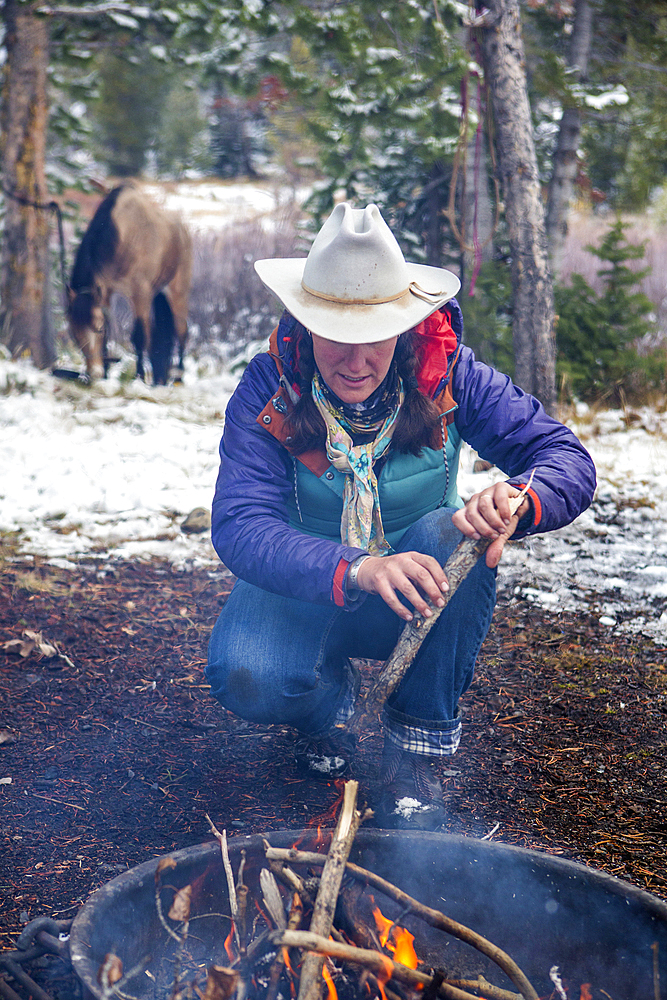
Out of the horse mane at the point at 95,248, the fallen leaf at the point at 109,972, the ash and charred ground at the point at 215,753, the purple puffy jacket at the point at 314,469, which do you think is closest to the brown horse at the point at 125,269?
the horse mane at the point at 95,248

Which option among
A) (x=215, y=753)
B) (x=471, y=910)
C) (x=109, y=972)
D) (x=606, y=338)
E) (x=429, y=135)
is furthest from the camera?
(x=606, y=338)

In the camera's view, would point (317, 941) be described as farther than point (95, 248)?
No

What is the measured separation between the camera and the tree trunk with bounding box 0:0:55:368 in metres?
7.23

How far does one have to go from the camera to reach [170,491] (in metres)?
5.15

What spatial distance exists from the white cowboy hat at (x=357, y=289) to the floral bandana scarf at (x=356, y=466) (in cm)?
23

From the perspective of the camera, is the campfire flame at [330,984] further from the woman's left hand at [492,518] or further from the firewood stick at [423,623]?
the woman's left hand at [492,518]

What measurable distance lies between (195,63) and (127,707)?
6615 mm

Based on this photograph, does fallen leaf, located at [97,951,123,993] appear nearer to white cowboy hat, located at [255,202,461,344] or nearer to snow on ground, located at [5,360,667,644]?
white cowboy hat, located at [255,202,461,344]

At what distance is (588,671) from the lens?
3.16m

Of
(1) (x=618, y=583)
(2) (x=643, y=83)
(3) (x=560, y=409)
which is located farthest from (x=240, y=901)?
(2) (x=643, y=83)

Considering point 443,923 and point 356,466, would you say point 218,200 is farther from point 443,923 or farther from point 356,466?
point 443,923

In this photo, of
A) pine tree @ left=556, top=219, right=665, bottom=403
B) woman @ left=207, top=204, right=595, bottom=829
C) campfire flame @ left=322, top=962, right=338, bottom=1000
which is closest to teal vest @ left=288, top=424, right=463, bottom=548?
woman @ left=207, top=204, right=595, bottom=829

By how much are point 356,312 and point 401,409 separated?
0.33 metres

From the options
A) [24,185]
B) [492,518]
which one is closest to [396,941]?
[492,518]
